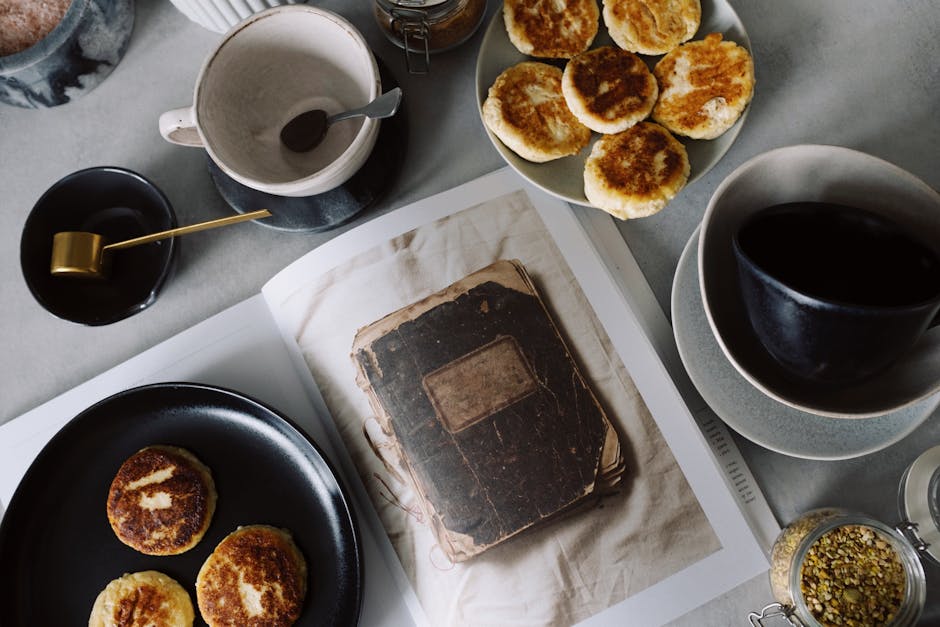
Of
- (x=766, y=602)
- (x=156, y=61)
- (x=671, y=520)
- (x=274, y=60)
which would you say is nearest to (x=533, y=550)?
(x=671, y=520)

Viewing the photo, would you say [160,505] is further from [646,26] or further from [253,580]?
[646,26]

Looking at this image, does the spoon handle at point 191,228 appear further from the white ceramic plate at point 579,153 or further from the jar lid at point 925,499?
the jar lid at point 925,499

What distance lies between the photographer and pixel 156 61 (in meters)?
0.85

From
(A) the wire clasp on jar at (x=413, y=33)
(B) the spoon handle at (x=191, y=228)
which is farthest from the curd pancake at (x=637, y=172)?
(B) the spoon handle at (x=191, y=228)

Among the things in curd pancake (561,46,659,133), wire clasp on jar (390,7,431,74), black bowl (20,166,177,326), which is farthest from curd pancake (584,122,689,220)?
black bowl (20,166,177,326)

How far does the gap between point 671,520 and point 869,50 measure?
592 mm

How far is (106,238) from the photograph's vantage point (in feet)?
2.60

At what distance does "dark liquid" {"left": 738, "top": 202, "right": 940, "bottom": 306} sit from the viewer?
0.59 meters

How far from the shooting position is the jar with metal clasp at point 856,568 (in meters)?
0.68

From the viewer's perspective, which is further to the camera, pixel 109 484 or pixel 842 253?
pixel 109 484

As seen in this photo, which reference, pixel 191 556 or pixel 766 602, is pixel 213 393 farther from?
pixel 766 602

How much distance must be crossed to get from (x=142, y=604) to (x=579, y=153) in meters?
0.69

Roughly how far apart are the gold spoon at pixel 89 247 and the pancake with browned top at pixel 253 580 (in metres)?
0.34

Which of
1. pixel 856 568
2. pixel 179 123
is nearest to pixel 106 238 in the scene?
pixel 179 123
